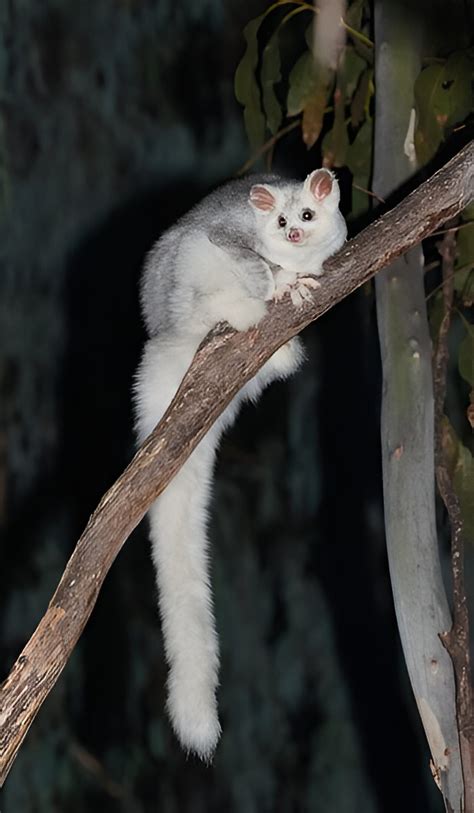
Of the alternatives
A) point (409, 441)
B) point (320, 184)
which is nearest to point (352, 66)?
point (320, 184)

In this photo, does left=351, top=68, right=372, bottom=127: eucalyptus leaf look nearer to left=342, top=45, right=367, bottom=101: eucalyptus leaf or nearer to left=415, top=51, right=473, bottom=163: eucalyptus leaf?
left=342, top=45, right=367, bottom=101: eucalyptus leaf

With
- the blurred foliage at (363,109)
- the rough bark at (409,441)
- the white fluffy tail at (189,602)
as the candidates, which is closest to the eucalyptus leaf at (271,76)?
the blurred foliage at (363,109)

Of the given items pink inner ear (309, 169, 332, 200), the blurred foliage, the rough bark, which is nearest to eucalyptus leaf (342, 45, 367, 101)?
the blurred foliage

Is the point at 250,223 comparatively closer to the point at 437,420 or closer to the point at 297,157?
the point at 437,420

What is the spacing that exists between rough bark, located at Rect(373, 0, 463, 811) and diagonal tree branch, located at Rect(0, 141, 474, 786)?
Result: 0.31 meters

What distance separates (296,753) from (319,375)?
1165 mm

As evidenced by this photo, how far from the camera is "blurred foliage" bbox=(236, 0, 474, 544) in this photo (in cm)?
221

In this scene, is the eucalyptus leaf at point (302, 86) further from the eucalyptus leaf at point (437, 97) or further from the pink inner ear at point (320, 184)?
the pink inner ear at point (320, 184)

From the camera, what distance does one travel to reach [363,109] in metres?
2.51

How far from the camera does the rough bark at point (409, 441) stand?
1923 millimetres

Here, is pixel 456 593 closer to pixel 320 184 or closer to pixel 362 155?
pixel 320 184

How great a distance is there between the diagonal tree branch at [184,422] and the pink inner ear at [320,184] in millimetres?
238

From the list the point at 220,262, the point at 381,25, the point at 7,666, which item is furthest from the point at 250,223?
the point at 7,666

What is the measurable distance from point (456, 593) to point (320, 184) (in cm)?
73
